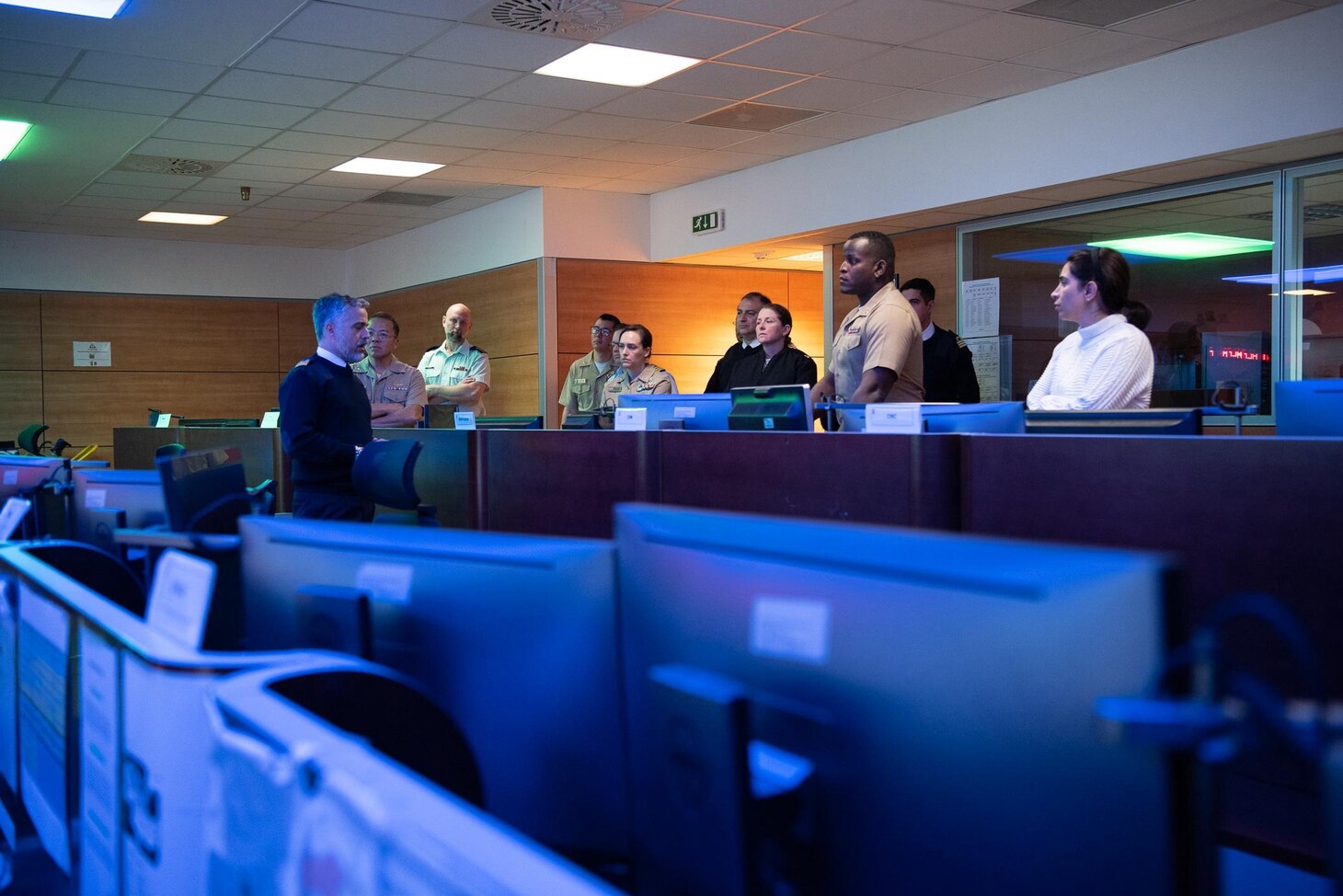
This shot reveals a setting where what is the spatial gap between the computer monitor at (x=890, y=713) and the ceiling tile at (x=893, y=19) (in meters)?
4.34

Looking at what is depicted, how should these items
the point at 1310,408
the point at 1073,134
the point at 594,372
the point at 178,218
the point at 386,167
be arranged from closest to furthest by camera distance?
the point at 1310,408
the point at 1073,134
the point at 594,372
the point at 386,167
the point at 178,218

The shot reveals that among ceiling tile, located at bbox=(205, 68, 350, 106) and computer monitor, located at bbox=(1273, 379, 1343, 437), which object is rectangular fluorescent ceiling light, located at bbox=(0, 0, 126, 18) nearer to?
ceiling tile, located at bbox=(205, 68, 350, 106)

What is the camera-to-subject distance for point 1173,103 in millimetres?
5371

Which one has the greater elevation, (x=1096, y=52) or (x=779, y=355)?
(x=1096, y=52)

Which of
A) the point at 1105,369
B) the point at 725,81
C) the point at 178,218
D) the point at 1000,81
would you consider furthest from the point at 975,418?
the point at 178,218

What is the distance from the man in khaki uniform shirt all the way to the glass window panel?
2407 millimetres

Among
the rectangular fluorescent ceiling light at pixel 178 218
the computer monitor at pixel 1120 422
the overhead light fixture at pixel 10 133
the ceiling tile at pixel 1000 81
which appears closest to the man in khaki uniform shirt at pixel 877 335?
the computer monitor at pixel 1120 422

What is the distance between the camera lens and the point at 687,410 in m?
3.67

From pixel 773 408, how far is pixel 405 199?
21.2 ft

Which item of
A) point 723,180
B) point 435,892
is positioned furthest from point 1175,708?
point 723,180

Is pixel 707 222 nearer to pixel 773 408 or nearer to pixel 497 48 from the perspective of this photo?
pixel 497 48

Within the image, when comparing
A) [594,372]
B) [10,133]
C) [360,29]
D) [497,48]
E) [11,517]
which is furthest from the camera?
[594,372]

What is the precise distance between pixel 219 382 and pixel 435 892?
11.6 m

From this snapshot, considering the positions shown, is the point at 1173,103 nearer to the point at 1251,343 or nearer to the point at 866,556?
the point at 1251,343
